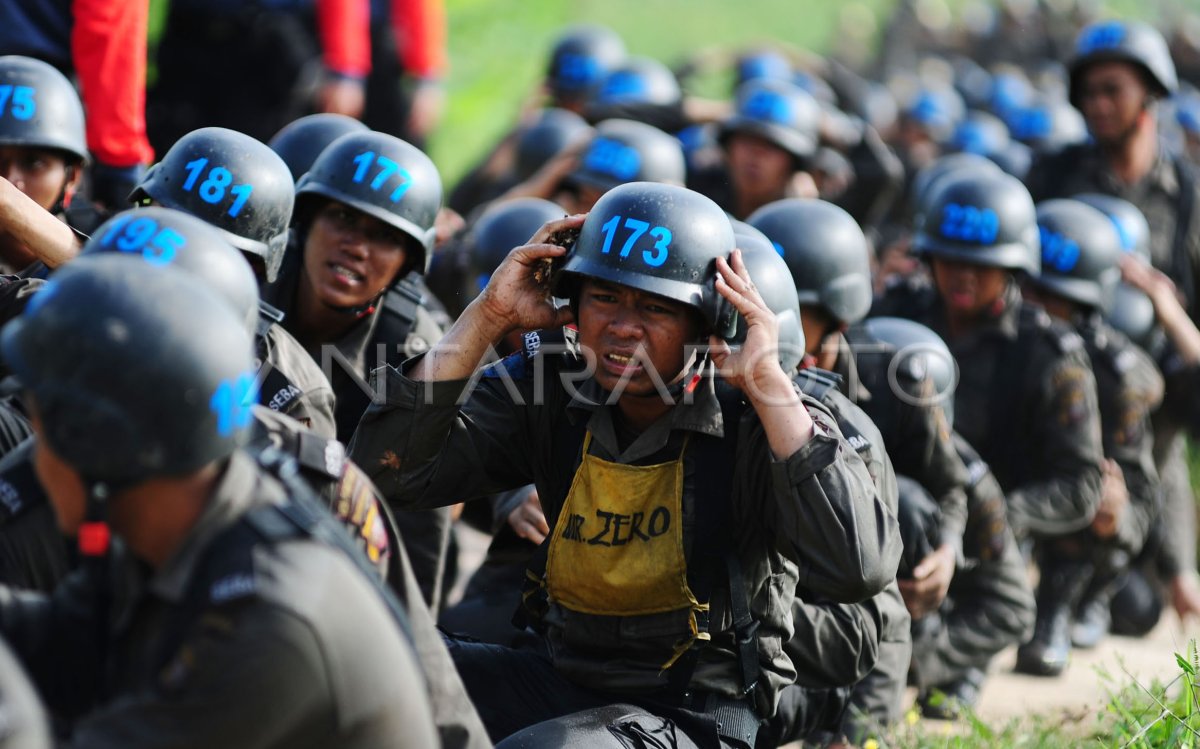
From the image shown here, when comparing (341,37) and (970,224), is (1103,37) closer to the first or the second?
(970,224)

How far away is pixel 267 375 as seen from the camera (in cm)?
491

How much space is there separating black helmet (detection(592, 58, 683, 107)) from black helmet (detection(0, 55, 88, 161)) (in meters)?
6.48

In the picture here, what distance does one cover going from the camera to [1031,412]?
7824mm

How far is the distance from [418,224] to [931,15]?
984 inches

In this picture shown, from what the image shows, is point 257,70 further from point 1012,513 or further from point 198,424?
point 198,424

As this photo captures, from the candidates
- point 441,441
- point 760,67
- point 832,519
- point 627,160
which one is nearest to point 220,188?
point 441,441

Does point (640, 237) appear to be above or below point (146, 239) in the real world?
below

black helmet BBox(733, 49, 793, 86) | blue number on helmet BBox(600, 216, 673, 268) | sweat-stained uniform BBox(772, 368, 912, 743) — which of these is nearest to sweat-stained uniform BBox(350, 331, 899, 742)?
sweat-stained uniform BBox(772, 368, 912, 743)

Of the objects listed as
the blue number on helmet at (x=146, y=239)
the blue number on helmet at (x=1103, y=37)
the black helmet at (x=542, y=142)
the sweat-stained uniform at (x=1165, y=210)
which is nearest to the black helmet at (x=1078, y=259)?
the sweat-stained uniform at (x=1165, y=210)

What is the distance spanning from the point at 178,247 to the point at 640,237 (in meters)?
1.38

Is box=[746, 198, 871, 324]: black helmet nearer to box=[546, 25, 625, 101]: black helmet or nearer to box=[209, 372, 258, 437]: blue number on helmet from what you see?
box=[209, 372, 258, 437]: blue number on helmet

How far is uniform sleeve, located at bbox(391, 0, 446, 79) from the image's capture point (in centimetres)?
1109

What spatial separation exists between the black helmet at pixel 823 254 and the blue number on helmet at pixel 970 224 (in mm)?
1345

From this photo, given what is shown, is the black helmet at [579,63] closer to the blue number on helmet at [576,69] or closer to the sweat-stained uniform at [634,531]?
the blue number on helmet at [576,69]
